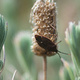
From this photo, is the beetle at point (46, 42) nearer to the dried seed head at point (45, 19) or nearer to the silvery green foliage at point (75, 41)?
the dried seed head at point (45, 19)

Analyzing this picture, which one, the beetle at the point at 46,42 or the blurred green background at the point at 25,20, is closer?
the beetle at the point at 46,42

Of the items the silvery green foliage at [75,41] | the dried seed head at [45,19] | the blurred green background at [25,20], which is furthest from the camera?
the blurred green background at [25,20]

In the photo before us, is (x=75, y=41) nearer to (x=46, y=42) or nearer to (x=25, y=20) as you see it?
(x=46, y=42)

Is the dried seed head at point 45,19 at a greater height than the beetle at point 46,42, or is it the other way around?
the dried seed head at point 45,19

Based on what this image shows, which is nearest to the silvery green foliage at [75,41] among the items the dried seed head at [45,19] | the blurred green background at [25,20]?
the dried seed head at [45,19]

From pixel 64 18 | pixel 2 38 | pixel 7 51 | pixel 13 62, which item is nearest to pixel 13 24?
pixel 7 51

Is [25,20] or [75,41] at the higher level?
[25,20]

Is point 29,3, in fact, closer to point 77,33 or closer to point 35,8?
point 35,8

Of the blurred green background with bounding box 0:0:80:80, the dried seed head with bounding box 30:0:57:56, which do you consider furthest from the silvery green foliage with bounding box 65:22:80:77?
the blurred green background with bounding box 0:0:80:80

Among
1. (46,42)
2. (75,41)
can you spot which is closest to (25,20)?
(46,42)

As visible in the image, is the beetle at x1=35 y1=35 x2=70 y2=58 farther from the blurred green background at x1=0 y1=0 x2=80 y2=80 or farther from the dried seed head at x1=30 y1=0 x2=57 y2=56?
the blurred green background at x1=0 y1=0 x2=80 y2=80

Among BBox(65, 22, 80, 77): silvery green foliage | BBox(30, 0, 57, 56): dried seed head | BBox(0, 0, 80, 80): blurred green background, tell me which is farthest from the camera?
BBox(0, 0, 80, 80): blurred green background
